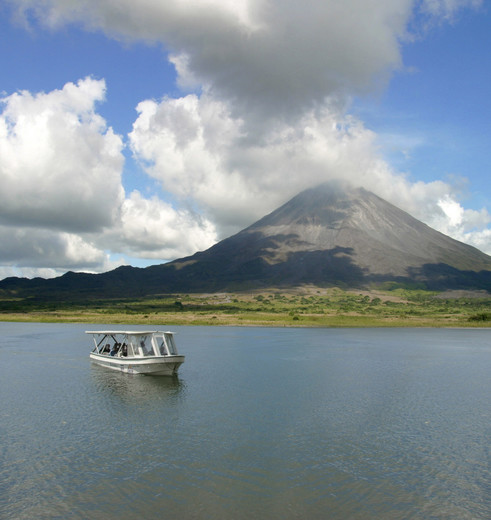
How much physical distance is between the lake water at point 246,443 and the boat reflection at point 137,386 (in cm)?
23

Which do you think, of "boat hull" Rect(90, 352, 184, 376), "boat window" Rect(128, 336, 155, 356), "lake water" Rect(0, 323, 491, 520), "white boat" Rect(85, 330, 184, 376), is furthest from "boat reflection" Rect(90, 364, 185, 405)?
"boat window" Rect(128, 336, 155, 356)

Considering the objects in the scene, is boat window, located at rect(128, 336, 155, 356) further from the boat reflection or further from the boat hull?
the boat reflection

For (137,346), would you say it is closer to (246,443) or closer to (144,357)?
(144,357)

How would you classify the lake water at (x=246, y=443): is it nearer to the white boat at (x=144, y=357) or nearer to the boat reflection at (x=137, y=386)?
the boat reflection at (x=137, y=386)

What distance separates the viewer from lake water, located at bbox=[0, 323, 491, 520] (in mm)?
21250

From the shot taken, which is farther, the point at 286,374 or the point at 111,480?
the point at 286,374

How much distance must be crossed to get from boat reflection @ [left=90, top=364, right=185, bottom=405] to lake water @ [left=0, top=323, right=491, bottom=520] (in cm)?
23

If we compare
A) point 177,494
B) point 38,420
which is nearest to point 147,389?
point 38,420

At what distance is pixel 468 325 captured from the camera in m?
141

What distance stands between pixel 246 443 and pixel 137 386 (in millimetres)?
24026

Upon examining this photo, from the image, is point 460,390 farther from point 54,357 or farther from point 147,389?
point 54,357

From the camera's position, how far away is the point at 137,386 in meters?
50.9

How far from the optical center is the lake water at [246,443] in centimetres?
2125

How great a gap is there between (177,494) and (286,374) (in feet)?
120
